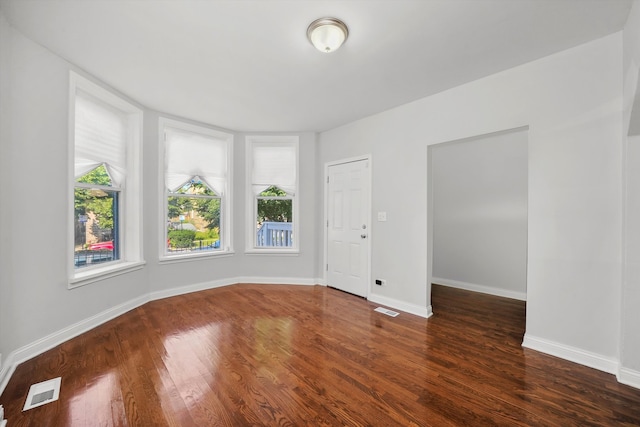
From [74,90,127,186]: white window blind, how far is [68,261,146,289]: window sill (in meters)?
0.99

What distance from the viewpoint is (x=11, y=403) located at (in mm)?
1651

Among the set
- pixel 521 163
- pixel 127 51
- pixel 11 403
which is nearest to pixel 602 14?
pixel 521 163

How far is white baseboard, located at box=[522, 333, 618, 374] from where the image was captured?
201 cm

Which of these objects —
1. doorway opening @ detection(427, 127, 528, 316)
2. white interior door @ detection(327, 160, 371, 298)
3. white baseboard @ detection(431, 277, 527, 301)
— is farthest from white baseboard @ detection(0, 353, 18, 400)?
white baseboard @ detection(431, 277, 527, 301)

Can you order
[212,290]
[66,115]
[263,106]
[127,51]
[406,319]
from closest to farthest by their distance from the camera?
1. [127,51]
2. [66,115]
3. [406,319]
4. [263,106]
5. [212,290]

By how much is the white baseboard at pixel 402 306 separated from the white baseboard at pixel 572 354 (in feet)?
3.06

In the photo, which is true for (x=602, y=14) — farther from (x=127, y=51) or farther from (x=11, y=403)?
(x=11, y=403)

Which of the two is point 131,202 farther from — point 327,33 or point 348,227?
point 327,33

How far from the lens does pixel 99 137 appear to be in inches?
114

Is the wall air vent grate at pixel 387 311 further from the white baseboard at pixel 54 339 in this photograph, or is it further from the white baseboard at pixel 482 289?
the white baseboard at pixel 54 339

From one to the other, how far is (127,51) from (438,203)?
4716 mm

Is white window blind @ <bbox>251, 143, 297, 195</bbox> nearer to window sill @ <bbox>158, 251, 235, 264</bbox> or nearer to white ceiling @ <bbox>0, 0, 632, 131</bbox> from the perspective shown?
window sill @ <bbox>158, 251, 235, 264</bbox>

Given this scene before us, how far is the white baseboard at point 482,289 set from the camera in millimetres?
3787

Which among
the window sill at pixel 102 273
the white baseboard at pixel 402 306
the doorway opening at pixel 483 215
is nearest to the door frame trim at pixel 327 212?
the white baseboard at pixel 402 306
